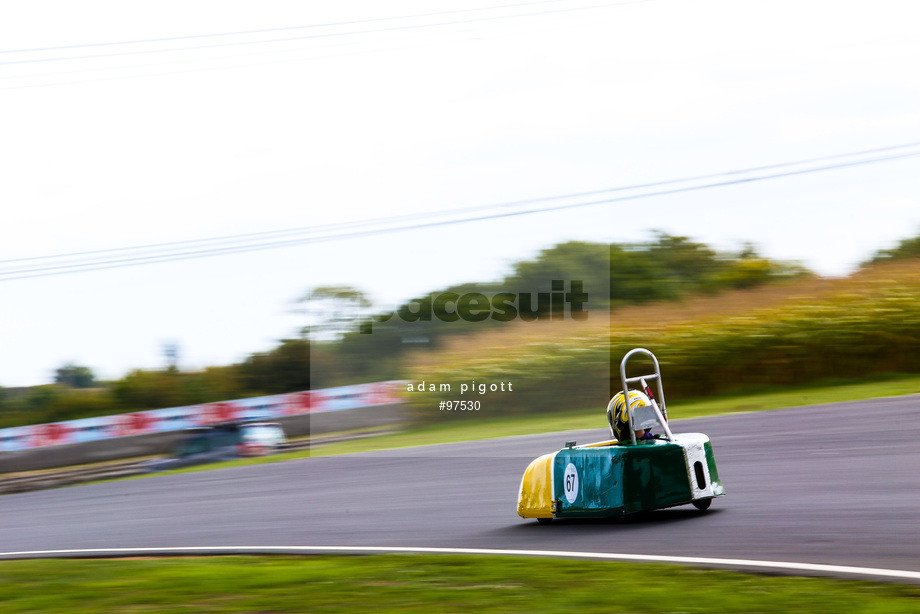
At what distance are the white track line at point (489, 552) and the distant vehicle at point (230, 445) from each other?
10933mm

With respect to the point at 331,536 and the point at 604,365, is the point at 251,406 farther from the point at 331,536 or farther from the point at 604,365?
the point at 331,536

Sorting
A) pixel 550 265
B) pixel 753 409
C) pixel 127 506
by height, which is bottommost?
pixel 127 506

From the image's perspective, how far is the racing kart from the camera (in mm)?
7965

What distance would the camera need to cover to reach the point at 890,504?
7742mm

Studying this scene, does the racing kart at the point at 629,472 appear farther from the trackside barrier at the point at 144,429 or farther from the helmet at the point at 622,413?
the trackside barrier at the point at 144,429

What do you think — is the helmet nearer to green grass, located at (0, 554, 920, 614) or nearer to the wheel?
the wheel

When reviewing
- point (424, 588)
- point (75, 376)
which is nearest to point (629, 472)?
point (424, 588)

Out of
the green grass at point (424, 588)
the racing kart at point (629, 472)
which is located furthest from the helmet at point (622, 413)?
the green grass at point (424, 588)

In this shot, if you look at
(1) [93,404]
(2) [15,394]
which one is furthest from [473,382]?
(2) [15,394]

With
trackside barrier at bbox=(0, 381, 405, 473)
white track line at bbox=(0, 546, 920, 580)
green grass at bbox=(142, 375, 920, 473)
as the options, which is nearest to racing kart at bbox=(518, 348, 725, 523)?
white track line at bbox=(0, 546, 920, 580)

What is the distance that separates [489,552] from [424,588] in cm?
140

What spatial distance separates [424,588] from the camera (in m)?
6.34

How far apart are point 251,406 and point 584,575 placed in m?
21.3

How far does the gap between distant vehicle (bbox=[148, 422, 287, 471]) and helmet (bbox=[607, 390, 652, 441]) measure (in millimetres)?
14910
